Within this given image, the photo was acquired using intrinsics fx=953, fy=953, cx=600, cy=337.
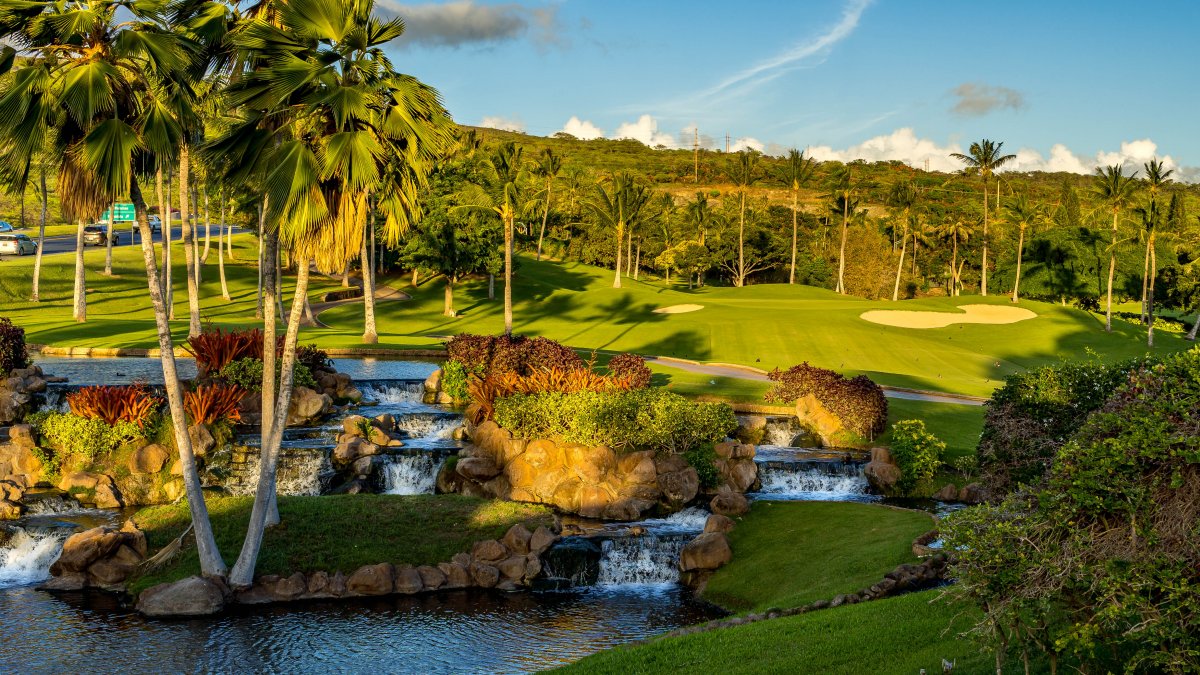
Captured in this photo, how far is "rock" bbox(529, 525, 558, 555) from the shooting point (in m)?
23.2

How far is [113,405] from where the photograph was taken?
2788 centimetres

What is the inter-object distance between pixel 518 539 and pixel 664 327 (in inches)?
1603

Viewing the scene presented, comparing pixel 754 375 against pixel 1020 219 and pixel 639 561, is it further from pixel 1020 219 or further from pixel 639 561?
pixel 1020 219

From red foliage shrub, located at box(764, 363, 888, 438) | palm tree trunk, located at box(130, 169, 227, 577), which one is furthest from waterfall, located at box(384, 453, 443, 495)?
red foliage shrub, located at box(764, 363, 888, 438)

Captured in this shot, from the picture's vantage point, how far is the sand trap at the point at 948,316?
222ft

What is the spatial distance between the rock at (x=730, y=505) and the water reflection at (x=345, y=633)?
4.73 m

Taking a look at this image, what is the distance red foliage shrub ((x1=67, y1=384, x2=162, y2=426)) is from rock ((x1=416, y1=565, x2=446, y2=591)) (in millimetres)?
11568

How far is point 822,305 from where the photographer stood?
74438 mm

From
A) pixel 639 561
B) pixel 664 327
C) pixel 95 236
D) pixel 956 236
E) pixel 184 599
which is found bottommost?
pixel 639 561

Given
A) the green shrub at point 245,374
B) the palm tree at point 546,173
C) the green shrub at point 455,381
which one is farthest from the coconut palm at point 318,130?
the palm tree at point 546,173

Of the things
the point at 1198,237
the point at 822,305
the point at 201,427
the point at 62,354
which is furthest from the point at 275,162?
the point at 1198,237

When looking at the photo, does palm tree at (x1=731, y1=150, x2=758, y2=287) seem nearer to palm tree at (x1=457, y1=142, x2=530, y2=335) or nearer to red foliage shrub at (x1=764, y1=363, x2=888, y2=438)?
palm tree at (x1=457, y1=142, x2=530, y2=335)

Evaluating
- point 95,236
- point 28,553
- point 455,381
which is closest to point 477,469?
point 455,381

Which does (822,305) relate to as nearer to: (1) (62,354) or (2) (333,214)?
(1) (62,354)
